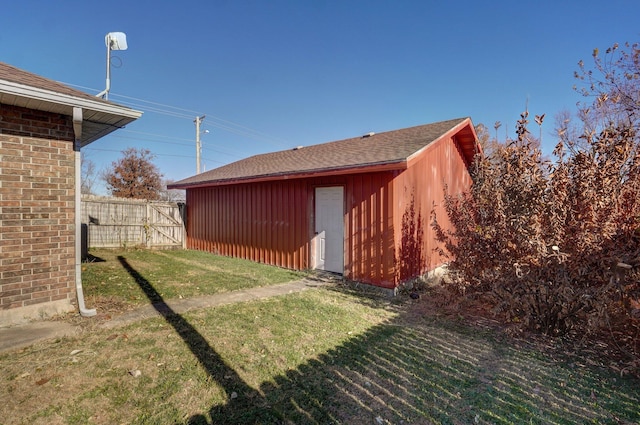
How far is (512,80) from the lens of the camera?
11.4 metres

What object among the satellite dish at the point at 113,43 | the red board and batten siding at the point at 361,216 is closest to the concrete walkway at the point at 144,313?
the red board and batten siding at the point at 361,216

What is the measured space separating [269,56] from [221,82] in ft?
16.1

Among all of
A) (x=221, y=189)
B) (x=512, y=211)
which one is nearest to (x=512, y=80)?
(x=512, y=211)

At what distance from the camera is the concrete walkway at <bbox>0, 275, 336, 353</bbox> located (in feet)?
12.3

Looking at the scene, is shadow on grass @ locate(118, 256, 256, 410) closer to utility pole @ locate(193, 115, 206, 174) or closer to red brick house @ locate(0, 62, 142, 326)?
red brick house @ locate(0, 62, 142, 326)

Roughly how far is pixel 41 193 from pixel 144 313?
231 cm

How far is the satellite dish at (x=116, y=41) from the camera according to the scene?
18.6 ft

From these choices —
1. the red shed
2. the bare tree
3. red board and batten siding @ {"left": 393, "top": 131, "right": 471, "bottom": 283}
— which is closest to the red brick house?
the red shed

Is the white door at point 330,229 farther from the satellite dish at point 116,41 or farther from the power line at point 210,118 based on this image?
the power line at point 210,118

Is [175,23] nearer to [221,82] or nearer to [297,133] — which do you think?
[221,82]

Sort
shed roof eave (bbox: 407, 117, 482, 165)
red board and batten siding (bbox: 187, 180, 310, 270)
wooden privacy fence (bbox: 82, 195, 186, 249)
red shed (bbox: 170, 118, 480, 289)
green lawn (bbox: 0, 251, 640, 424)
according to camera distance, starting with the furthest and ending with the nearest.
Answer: wooden privacy fence (bbox: 82, 195, 186, 249)
red board and batten siding (bbox: 187, 180, 310, 270)
red shed (bbox: 170, 118, 480, 289)
shed roof eave (bbox: 407, 117, 482, 165)
green lawn (bbox: 0, 251, 640, 424)

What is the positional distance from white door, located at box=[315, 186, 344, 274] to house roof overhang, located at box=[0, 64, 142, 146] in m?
4.64

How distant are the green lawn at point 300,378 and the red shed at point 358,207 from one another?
8.40 ft

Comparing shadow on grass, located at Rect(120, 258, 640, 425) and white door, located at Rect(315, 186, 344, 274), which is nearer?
shadow on grass, located at Rect(120, 258, 640, 425)
